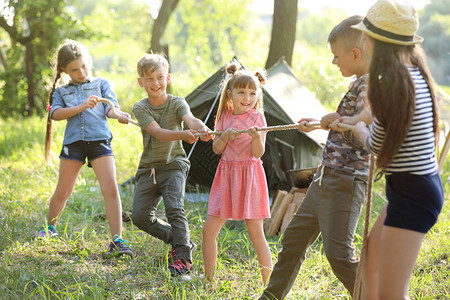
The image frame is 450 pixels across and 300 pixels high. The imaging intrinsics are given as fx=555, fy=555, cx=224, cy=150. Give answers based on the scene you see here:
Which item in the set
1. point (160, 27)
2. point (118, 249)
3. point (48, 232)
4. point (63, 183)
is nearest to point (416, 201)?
point (118, 249)

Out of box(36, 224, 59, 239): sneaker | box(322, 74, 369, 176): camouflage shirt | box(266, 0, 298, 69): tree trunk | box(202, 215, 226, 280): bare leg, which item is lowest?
box(36, 224, 59, 239): sneaker

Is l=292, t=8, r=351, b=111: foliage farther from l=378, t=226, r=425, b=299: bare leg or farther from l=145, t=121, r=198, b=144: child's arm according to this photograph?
l=378, t=226, r=425, b=299: bare leg

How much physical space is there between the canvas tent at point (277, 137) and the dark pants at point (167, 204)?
130cm

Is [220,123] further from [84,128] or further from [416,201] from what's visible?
[416,201]

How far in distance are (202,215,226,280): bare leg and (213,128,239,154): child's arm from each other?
39 cm

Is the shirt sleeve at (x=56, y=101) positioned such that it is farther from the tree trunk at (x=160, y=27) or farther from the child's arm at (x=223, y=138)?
the tree trunk at (x=160, y=27)

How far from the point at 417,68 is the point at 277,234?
2.60 metres

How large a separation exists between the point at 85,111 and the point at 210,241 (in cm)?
135

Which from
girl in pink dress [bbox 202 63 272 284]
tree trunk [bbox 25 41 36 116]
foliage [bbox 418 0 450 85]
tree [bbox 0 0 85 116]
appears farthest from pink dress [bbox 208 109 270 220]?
foliage [bbox 418 0 450 85]

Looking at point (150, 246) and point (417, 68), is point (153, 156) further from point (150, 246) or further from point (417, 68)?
point (417, 68)

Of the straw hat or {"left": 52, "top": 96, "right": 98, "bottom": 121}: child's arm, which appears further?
{"left": 52, "top": 96, "right": 98, "bottom": 121}: child's arm

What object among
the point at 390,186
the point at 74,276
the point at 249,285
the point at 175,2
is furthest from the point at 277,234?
the point at 175,2

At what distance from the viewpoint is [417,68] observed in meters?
2.12

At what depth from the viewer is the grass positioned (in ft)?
10.3
